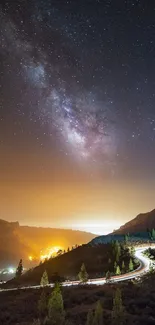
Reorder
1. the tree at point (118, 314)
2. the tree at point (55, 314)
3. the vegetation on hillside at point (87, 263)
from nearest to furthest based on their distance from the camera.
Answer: the tree at point (118, 314)
the tree at point (55, 314)
the vegetation on hillside at point (87, 263)

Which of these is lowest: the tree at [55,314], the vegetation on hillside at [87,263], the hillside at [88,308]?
the hillside at [88,308]

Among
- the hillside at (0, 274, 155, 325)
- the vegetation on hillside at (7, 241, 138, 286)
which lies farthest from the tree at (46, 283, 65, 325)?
the vegetation on hillside at (7, 241, 138, 286)

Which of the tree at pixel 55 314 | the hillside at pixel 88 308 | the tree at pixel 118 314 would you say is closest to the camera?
the tree at pixel 118 314

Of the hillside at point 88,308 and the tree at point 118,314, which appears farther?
the hillside at point 88,308

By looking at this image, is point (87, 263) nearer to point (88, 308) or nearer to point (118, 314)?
point (88, 308)

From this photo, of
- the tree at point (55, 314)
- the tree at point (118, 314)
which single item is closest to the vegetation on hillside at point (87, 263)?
the tree at point (118, 314)

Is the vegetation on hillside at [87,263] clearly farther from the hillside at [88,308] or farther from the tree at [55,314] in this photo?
the tree at [55,314]

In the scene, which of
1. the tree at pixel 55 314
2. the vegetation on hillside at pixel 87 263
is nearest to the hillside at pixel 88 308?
the tree at pixel 55 314

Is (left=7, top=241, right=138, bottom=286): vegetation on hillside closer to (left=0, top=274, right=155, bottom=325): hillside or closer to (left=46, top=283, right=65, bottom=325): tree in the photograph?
(left=0, top=274, right=155, bottom=325): hillside

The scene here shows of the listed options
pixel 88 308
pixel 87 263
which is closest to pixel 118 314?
pixel 88 308

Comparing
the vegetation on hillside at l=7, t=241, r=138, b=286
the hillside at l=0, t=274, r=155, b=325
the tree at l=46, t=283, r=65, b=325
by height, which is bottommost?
the hillside at l=0, t=274, r=155, b=325

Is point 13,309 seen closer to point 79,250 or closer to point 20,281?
point 20,281

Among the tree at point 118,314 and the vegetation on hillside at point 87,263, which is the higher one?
the vegetation on hillside at point 87,263

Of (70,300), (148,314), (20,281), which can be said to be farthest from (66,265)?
(148,314)
